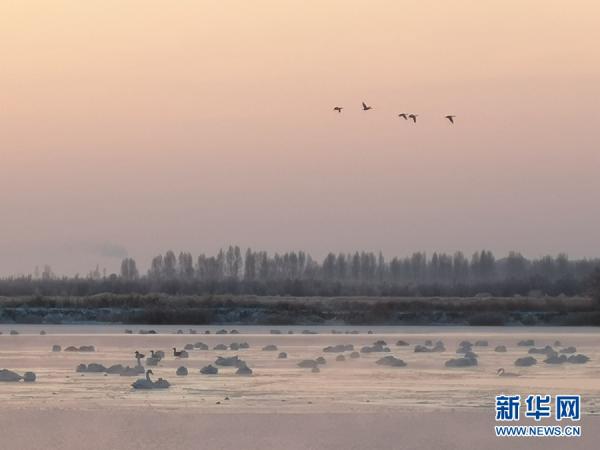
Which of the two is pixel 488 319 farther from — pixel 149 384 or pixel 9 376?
pixel 149 384

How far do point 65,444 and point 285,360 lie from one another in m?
→ 13.7

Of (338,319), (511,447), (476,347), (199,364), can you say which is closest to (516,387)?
(511,447)

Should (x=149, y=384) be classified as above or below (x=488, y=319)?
below

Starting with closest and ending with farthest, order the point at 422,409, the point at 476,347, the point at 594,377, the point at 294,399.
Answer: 1. the point at 422,409
2. the point at 294,399
3. the point at 594,377
4. the point at 476,347

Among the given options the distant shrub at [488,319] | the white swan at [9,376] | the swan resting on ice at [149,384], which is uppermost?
the distant shrub at [488,319]

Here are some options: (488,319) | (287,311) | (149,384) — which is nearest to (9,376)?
(149,384)

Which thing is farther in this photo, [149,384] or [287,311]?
[287,311]

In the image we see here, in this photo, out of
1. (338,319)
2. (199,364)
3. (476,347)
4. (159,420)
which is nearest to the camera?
(159,420)

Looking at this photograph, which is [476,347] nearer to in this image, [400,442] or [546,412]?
[546,412]

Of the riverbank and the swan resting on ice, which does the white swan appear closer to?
the swan resting on ice

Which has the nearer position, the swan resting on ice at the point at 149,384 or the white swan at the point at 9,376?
the swan resting on ice at the point at 149,384

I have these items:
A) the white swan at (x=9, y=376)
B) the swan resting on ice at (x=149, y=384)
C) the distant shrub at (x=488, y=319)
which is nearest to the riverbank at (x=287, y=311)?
the distant shrub at (x=488, y=319)

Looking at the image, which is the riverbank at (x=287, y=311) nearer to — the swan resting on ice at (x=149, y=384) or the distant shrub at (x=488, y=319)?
the distant shrub at (x=488, y=319)

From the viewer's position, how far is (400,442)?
15.3 m
